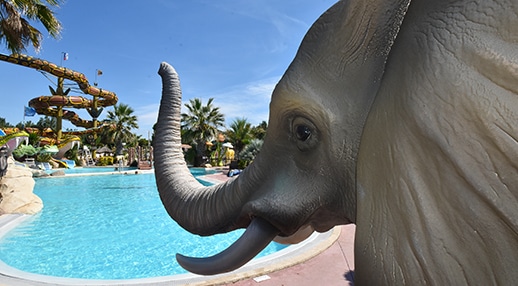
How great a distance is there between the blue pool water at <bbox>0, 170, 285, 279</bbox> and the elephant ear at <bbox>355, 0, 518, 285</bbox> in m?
5.86

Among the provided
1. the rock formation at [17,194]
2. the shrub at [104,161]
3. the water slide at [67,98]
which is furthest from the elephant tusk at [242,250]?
the shrub at [104,161]

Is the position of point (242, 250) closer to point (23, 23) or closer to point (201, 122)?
point (23, 23)

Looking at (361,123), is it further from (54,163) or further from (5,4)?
(54,163)

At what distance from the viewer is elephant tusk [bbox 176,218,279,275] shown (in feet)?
3.67

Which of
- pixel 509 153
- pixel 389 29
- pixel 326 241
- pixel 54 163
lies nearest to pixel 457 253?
pixel 509 153

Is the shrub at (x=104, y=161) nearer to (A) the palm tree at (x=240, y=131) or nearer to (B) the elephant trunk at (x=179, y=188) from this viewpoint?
(A) the palm tree at (x=240, y=131)

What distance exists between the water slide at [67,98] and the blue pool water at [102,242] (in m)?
17.1

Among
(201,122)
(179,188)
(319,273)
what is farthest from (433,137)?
(201,122)

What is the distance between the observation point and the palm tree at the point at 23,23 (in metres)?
9.61

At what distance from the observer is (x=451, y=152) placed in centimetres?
53

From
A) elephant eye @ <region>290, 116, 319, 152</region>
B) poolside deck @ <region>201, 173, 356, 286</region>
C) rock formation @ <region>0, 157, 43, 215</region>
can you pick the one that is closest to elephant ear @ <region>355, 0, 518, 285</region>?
elephant eye @ <region>290, 116, 319, 152</region>

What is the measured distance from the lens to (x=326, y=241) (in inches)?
209

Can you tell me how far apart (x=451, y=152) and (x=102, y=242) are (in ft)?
26.7

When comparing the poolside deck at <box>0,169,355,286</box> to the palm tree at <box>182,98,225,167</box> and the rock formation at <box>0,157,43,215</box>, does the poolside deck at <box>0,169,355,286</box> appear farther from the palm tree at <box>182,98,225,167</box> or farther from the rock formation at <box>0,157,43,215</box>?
the palm tree at <box>182,98,225,167</box>
